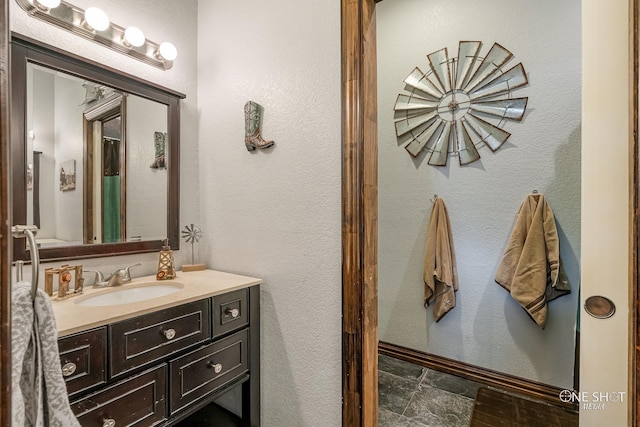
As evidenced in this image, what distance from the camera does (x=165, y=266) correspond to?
1492 mm

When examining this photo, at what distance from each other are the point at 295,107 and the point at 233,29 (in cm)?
67

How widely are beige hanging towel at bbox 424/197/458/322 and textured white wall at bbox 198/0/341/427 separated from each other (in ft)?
3.63

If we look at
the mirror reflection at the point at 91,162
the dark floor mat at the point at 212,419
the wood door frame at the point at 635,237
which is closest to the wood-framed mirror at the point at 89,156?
the mirror reflection at the point at 91,162

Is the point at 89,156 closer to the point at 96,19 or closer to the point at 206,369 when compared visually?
the point at 96,19

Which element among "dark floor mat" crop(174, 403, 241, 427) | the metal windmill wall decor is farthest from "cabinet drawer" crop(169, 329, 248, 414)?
the metal windmill wall decor

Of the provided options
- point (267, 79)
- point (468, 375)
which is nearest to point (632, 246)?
point (267, 79)

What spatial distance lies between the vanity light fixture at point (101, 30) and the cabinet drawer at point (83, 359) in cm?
132

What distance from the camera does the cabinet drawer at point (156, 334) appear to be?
952 millimetres

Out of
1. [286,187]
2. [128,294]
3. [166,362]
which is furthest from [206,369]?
[286,187]

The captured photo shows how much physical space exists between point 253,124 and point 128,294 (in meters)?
1.01

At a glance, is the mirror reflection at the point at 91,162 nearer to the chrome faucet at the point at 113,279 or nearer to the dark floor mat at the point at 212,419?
the chrome faucet at the point at 113,279

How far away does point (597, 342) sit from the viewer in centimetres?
91

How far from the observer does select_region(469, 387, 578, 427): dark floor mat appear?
1593 mm

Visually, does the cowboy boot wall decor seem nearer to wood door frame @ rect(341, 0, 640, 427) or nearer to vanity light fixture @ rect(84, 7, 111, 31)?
wood door frame @ rect(341, 0, 640, 427)
